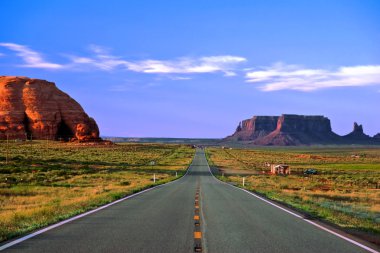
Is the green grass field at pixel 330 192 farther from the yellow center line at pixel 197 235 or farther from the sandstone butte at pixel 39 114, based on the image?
the sandstone butte at pixel 39 114

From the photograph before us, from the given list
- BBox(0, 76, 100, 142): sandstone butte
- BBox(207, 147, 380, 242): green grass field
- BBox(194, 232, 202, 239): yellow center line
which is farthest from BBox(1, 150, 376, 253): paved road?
BBox(0, 76, 100, 142): sandstone butte

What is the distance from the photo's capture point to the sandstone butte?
136 meters

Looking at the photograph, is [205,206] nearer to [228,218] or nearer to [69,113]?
[228,218]

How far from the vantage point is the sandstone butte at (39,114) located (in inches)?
5344

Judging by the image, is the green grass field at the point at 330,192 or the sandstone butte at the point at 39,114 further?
the sandstone butte at the point at 39,114

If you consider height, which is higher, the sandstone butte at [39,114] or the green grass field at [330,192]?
the sandstone butte at [39,114]

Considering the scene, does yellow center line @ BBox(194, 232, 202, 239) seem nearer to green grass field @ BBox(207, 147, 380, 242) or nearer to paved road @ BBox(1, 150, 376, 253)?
paved road @ BBox(1, 150, 376, 253)

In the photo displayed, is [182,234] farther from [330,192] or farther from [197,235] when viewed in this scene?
[330,192]

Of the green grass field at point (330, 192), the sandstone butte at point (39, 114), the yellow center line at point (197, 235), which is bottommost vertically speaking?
the green grass field at point (330, 192)

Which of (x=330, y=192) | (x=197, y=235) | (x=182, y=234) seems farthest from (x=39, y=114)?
(x=197, y=235)

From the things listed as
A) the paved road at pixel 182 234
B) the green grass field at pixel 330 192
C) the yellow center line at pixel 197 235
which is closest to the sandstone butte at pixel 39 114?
the green grass field at pixel 330 192

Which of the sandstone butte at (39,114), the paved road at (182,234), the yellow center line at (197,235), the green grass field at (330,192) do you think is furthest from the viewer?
the sandstone butte at (39,114)

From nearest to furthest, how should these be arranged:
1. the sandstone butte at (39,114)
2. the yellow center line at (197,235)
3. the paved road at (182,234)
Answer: the paved road at (182,234) → the yellow center line at (197,235) → the sandstone butte at (39,114)

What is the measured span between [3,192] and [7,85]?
12606cm
